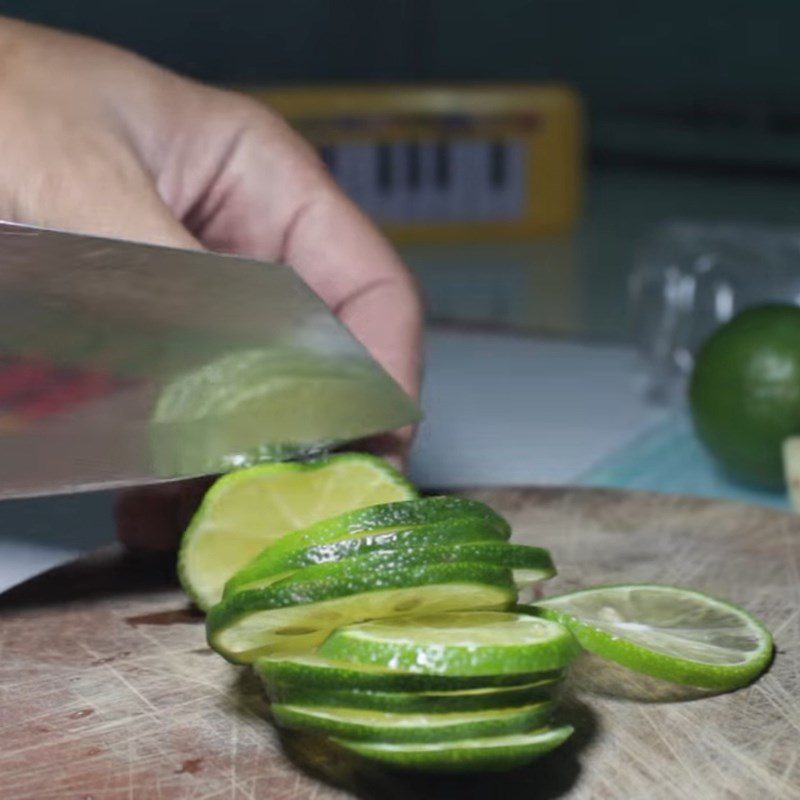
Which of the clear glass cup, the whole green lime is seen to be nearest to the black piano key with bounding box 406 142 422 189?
the clear glass cup

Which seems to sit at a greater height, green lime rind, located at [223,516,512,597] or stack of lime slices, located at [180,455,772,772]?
green lime rind, located at [223,516,512,597]

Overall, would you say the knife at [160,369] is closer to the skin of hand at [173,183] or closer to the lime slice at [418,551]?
the skin of hand at [173,183]

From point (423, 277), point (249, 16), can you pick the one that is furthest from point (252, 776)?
point (249, 16)

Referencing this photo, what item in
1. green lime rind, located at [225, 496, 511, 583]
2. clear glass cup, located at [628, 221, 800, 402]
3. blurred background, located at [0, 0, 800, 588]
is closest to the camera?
green lime rind, located at [225, 496, 511, 583]

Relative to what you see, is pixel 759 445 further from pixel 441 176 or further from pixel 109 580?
pixel 441 176

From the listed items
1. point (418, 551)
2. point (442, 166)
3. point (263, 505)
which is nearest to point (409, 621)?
point (418, 551)

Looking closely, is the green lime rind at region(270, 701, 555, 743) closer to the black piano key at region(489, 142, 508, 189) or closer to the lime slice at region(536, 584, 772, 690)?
the lime slice at region(536, 584, 772, 690)

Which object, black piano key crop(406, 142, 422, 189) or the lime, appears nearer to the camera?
the lime

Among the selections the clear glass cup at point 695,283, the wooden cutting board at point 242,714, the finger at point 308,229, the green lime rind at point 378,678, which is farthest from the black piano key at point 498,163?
the green lime rind at point 378,678
